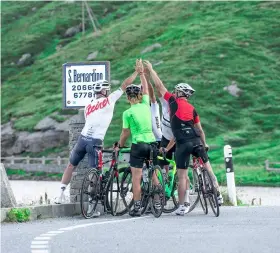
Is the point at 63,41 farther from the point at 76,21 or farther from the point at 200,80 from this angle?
the point at 200,80

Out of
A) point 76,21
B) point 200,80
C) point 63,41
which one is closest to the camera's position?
point 200,80

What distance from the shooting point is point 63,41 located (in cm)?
12825

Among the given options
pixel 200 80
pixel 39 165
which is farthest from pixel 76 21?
pixel 39 165

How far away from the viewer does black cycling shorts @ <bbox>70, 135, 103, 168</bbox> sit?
16.2 m

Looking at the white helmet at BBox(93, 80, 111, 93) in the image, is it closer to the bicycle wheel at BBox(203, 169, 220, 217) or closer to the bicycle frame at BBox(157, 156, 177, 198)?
the bicycle frame at BBox(157, 156, 177, 198)

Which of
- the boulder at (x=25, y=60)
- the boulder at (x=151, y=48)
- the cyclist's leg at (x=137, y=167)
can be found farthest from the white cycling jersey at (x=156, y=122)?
the boulder at (x=25, y=60)

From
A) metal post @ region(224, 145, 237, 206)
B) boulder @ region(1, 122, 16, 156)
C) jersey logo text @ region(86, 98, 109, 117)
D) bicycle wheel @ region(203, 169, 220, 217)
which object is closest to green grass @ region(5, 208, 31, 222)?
jersey logo text @ region(86, 98, 109, 117)

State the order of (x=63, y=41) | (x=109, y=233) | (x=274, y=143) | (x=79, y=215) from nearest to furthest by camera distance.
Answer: (x=109, y=233) < (x=79, y=215) < (x=274, y=143) < (x=63, y=41)

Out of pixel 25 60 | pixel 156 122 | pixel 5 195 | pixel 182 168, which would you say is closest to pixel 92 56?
pixel 25 60

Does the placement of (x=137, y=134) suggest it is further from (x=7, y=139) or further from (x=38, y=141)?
(x=7, y=139)

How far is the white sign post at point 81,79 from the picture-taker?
701 inches

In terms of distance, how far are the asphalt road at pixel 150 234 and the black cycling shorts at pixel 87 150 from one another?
1008mm

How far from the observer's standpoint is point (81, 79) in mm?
17891

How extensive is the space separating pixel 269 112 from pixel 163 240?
197ft
